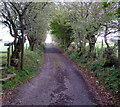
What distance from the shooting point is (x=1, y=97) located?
4.93 m

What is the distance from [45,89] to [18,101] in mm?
1532

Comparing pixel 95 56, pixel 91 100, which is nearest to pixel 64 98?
pixel 91 100

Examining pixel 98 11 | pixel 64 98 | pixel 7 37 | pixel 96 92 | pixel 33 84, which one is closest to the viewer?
pixel 64 98

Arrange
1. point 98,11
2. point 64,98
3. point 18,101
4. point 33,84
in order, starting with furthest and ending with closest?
point 98,11 → point 33,84 → point 64,98 → point 18,101

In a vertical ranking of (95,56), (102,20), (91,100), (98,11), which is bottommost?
(91,100)

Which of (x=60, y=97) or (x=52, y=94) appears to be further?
(x=52, y=94)

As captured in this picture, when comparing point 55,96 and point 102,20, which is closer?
point 55,96

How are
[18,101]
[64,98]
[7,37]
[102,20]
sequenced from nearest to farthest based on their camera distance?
1. [18,101]
2. [64,98]
3. [102,20]
4. [7,37]

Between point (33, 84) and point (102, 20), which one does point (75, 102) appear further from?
point (102, 20)

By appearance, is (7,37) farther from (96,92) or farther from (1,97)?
(96,92)

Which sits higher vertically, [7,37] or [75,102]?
[7,37]

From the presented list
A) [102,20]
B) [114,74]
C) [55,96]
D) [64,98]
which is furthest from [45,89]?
[102,20]

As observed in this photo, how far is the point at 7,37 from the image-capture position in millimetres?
10906

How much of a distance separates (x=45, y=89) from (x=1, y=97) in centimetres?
195
